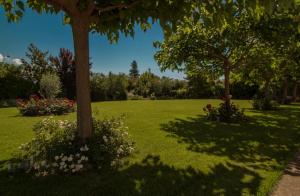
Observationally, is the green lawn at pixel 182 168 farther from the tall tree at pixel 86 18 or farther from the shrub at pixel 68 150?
the tall tree at pixel 86 18

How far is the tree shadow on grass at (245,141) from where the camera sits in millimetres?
5797

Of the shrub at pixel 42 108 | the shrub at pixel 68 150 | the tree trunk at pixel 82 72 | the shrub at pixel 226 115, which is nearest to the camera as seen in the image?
the shrub at pixel 68 150

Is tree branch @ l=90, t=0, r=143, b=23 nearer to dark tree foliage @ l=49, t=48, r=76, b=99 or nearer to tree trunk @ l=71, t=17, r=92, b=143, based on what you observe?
tree trunk @ l=71, t=17, r=92, b=143

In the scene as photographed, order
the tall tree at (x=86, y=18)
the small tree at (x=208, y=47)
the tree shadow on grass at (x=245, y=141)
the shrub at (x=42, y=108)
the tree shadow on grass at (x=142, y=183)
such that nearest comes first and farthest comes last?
the tree shadow on grass at (x=142, y=183), the tall tree at (x=86, y=18), the tree shadow on grass at (x=245, y=141), the small tree at (x=208, y=47), the shrub at (x=42, y=108)

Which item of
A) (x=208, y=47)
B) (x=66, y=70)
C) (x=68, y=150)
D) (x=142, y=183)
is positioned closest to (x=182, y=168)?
(x=142, y=183)

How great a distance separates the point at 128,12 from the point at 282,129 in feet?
27.6

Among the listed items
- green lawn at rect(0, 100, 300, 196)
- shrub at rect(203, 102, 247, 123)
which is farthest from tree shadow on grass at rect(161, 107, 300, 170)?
shrub at rect(203, 102, 247, 123)

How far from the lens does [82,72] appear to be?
16.3 feet

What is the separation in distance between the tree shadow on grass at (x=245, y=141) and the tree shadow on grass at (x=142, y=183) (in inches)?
45.7

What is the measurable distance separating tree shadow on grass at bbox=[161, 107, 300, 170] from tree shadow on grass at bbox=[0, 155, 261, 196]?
1.16m

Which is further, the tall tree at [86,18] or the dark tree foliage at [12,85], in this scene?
the dark tree foliage at [12,85]

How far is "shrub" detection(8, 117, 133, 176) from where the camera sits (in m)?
4.38

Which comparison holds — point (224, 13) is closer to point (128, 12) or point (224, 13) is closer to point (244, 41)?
point (128, 12)

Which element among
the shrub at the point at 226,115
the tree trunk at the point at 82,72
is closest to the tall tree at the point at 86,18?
the tree trunk at the point at 82,72
